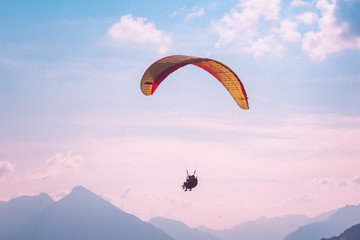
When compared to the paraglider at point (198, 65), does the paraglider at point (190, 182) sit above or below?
below

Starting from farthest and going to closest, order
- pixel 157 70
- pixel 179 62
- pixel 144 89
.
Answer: pixel 144 89 → pixel 157 70 → pixel 179 62

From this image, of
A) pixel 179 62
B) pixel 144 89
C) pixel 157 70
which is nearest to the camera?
pixel 179 62

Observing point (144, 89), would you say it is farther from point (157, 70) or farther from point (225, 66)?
point (225, 66)

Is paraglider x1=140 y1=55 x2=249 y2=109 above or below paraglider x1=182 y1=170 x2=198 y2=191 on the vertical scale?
above

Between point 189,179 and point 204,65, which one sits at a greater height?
point 204,65

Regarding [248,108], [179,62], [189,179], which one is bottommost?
[189,179]

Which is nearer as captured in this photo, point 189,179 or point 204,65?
point 189,179

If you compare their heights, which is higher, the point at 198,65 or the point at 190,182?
the point at 198,65

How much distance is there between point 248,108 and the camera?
32.9 m

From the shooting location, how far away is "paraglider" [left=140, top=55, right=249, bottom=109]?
29.0m

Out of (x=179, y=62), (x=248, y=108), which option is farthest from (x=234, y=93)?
(x=179, y=62)

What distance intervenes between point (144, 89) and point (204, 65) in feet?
18.2

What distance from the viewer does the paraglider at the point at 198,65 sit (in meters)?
29.0

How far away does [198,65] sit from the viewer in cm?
3422
